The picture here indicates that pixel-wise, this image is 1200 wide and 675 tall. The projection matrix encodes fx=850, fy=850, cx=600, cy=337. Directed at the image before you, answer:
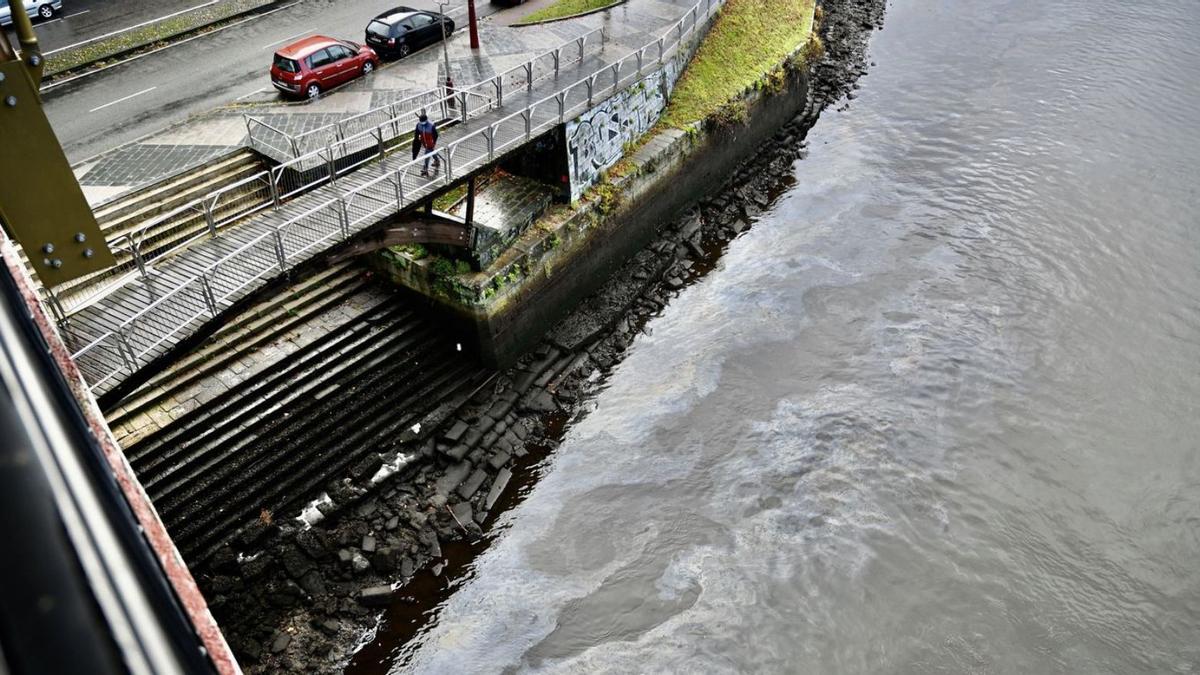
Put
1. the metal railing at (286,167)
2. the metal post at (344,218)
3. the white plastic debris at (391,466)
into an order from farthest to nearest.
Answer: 1. the white plastic debris at (391,466)
2. the metal railing at (286,167)
3. the metal post at (344,218)

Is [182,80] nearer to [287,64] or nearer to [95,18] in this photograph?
[287,64]

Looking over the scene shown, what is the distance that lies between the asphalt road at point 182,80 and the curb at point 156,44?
1.18 feet

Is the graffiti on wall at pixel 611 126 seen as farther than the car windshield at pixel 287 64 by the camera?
No

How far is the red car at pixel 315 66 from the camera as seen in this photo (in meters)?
23.0

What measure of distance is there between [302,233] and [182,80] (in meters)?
12.2

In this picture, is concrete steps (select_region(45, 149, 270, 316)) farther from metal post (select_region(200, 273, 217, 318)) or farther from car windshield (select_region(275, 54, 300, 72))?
car windshield (select_region(275, 54, 300, 72))

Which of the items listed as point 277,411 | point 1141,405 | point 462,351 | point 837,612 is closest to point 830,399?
point 837,612

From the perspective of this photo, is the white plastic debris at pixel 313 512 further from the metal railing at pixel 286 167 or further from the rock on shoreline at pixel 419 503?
the metal railing at pixel 286 167

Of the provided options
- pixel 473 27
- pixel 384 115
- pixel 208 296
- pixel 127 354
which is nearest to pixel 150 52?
pixel 473 27

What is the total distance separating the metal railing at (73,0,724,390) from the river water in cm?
627

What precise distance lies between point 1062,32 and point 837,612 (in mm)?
31246

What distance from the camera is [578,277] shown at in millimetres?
22312

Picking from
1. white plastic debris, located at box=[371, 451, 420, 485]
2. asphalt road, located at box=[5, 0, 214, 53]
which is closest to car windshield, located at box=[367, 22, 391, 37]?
asphalt road, located at box=[5, 0, 214, 53]

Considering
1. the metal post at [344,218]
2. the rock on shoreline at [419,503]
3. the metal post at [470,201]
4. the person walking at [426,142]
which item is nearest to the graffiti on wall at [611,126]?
the rock on shoreline at [419,503]
